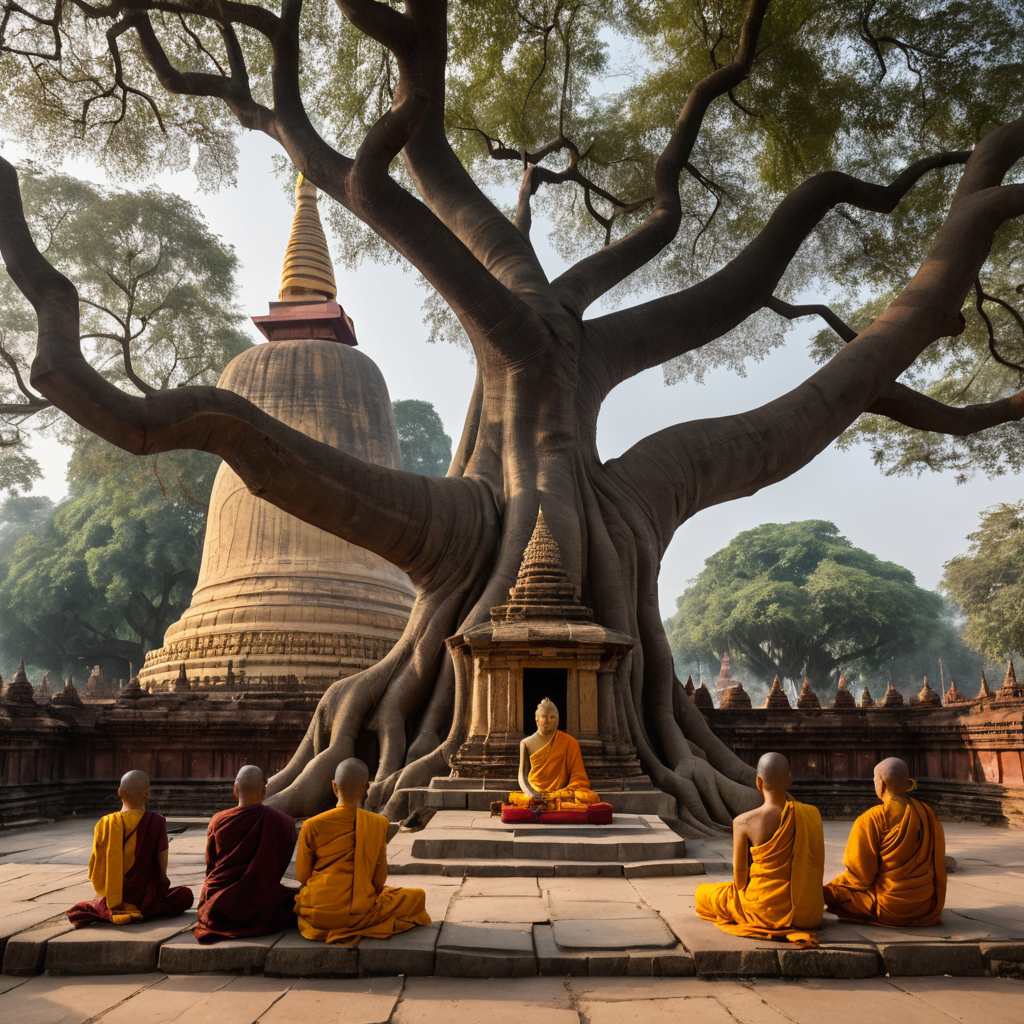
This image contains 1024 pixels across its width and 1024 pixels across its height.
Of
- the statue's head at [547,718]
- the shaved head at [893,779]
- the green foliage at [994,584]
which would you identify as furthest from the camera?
the green foliage at [994,584]

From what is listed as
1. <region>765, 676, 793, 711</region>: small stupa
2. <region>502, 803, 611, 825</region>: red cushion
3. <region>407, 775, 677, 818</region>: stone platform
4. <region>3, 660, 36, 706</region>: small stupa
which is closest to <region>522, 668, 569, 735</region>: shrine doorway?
<region>407, 775, 677, 818</region>: stone platform

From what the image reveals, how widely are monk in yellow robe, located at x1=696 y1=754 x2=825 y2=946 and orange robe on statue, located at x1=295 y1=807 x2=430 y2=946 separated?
1.52 m

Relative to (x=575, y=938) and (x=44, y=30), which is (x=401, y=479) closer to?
(x=575, y=938)

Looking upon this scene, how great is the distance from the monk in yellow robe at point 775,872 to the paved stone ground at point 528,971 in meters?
0.12

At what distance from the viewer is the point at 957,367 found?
17.1 m

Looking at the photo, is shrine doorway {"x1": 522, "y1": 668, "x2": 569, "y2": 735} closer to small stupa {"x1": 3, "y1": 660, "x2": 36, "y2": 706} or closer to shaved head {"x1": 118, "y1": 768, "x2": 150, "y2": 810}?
shaved head {"x1": 118, "y1": 768, "x2": 150, "y2": 810}

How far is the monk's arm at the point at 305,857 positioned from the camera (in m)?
4.37

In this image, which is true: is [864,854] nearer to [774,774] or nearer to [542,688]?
[774,774]

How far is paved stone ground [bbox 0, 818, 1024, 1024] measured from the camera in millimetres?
3525

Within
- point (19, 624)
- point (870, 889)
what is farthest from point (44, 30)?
point (19, 624)

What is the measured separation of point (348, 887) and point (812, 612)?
38.3 m

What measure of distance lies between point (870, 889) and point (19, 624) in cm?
3714

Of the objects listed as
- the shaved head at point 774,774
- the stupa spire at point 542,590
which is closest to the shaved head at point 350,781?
the shaved head at point 774,774

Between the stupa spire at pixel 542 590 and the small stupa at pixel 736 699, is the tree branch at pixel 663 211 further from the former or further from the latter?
the small stupa at pixel 736 699
